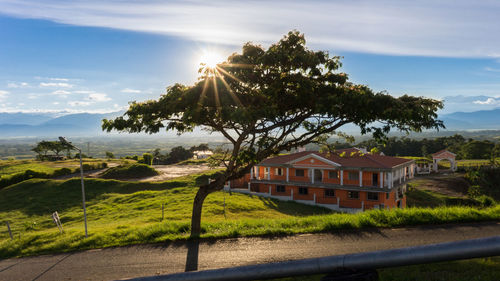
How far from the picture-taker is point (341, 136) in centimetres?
1321

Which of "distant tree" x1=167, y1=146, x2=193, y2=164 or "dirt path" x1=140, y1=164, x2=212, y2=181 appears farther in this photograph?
"distant tree" x1=167, y1=146, x2=193, y2=164

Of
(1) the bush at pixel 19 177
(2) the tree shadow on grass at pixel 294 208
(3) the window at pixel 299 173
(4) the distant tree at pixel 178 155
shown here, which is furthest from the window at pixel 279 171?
(4) the distant tree at pixel 178 155

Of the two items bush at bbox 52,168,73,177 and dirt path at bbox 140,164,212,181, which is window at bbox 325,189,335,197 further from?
bush at bbox 52,168,73,177

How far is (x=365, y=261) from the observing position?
92.4 inches

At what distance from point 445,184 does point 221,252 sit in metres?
56.9

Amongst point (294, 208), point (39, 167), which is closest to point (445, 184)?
point (294, 208)

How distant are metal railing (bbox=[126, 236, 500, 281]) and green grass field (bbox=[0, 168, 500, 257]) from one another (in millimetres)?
8675

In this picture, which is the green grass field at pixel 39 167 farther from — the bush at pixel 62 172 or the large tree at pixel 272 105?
the large tree at pixel 272 105

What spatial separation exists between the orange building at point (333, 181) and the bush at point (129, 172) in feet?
64.3

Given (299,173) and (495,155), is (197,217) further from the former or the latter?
(495,155)

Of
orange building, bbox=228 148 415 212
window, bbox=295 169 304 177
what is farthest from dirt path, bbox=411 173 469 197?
window, bbox=295 169 304 177

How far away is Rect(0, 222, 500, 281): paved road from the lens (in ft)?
29.1

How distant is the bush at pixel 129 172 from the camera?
4872cm

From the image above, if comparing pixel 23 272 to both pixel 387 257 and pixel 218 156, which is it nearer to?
pixel 218 156
